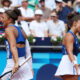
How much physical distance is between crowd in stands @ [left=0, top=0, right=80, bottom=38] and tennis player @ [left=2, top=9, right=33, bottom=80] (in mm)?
1851

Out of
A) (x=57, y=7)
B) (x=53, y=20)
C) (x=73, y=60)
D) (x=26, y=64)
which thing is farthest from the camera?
(x=57, y=7)

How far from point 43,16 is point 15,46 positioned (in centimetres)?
399

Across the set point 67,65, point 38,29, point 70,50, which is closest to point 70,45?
point 70,50

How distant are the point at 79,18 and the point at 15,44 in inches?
40.7

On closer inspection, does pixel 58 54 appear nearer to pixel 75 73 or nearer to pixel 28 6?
pixel 75 73

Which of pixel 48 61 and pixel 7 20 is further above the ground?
pixel 7 20

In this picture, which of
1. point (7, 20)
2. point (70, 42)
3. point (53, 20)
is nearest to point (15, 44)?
point (7, 20)

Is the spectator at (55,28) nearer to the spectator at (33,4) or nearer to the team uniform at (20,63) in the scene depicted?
the spectator at (33,4)

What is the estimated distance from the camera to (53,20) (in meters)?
8.11

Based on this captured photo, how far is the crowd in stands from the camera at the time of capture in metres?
7.81

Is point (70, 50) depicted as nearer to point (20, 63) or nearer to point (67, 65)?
point (67, 65)

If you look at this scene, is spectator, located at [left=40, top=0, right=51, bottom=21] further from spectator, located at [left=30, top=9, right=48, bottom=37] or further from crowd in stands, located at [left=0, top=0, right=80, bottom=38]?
spectator, located at [left=30, top=9, right=48, bottom=37]

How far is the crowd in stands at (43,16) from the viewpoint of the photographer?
781cm

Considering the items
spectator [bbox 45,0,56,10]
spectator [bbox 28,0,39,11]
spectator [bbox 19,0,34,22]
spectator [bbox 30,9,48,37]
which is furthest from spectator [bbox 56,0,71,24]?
spectator [bbox 30,9,48,37]
